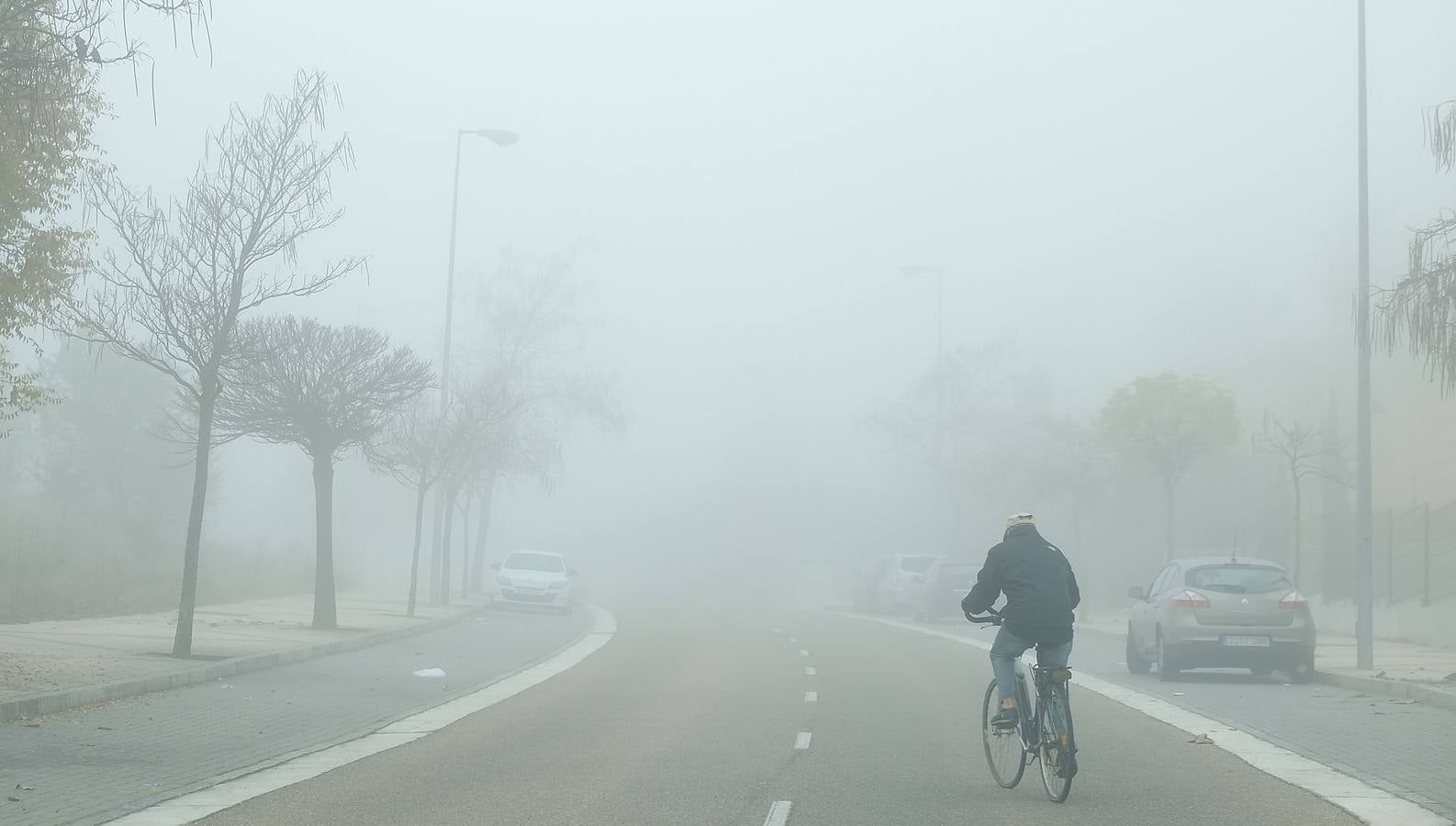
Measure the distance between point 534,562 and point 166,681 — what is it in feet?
90.8

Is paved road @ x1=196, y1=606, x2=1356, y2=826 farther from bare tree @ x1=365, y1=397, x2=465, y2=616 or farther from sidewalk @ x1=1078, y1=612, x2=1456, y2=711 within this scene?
bare tree @ x1=365, y1=397, x2=465, y2=616

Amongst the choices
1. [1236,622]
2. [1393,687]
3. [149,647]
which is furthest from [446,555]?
[1393,687]

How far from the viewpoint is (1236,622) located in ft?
69.2

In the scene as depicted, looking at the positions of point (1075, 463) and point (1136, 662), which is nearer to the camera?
point (1136, 662)

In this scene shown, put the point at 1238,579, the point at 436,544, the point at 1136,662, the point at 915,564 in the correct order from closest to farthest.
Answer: the point at 1238,579 < the point at 1136,662 < the point at 436,544 < the point at 915,564

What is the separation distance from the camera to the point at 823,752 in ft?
42.9

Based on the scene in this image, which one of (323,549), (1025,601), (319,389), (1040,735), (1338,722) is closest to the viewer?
(1040,735)

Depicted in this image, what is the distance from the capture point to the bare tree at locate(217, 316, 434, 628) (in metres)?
26.3

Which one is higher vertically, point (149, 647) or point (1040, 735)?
point (1040, 735)

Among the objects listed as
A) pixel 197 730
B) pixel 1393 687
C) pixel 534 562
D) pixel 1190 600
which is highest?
pixel 1190 600

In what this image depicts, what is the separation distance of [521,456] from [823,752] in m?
39.5

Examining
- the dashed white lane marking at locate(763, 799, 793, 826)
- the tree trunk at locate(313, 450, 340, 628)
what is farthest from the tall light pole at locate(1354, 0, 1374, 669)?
the tree trunk at locate(313, 450, 340, 628)

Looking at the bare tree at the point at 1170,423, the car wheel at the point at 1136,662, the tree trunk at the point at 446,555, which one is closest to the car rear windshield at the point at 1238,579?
the car wheel at the point at 1136,662

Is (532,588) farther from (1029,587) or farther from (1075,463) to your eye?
(1029,587)
